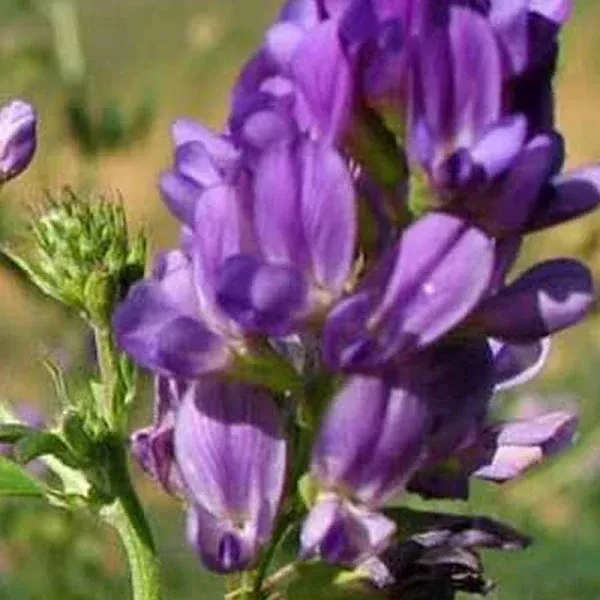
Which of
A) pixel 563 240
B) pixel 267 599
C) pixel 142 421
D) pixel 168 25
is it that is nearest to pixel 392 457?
pixel 267 599

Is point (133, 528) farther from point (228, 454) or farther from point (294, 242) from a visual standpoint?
point (294, 242)

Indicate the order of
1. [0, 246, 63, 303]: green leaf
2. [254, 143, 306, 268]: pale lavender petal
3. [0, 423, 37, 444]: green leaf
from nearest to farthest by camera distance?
[254, 143, 306, 268]: pale lavender petal → [0, 423, 37, 444]: green leaf → [0, 246, 63, 303]: green leaf

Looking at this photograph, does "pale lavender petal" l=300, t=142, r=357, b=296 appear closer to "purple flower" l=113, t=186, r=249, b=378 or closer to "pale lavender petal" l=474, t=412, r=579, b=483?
"purple flower" l=113, t=186, r=249, b=378

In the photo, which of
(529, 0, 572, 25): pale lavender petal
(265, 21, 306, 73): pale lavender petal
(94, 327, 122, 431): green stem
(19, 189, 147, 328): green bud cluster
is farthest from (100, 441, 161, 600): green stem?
(529, 0, 572, 25): pale lavender petal

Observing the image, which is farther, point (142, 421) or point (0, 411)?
point (142, 421)

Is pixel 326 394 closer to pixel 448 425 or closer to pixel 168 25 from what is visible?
pixel 448 425

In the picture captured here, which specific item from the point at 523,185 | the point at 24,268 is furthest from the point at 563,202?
the point at 24,268
